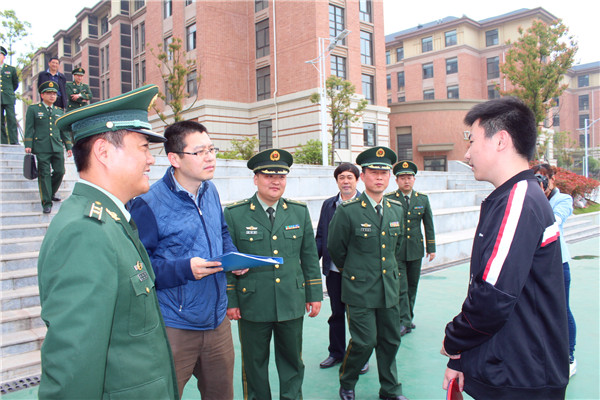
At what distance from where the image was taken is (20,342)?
13.5 feet

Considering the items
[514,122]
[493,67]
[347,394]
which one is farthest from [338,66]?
[514,122]

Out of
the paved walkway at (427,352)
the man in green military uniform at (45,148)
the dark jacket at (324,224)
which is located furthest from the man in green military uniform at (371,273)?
the man in green military uniform at (45,148)

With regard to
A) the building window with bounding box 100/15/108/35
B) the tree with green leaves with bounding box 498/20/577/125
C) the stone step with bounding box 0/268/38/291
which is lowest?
the stone step with bounding box 0/268/38/291

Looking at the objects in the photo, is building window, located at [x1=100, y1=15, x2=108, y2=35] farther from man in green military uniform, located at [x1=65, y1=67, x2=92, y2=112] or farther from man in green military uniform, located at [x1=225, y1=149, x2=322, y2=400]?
man in green military uniform, located at [x1=225, y1=149, x2=322, y2=400]

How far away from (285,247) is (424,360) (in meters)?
2.27

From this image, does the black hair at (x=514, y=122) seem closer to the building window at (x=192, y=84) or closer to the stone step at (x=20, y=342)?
the stone step at (x=20, y=342)

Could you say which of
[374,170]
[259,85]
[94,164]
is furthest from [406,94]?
[94,164]

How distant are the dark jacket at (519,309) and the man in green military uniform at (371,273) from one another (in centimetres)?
164

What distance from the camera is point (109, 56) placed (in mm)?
35094

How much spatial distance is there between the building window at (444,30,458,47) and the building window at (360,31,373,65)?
16.3 m

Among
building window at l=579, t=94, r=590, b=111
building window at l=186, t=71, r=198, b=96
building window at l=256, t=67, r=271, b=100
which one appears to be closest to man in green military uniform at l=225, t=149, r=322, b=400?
building window at l=256, t=67, r=271, b=100

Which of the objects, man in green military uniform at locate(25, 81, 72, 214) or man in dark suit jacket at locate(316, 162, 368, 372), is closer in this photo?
man in dark suit jacket at locate(316, 162, 368, 372)

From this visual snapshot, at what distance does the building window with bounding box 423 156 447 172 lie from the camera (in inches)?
1102

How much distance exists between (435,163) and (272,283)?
2712 cm
